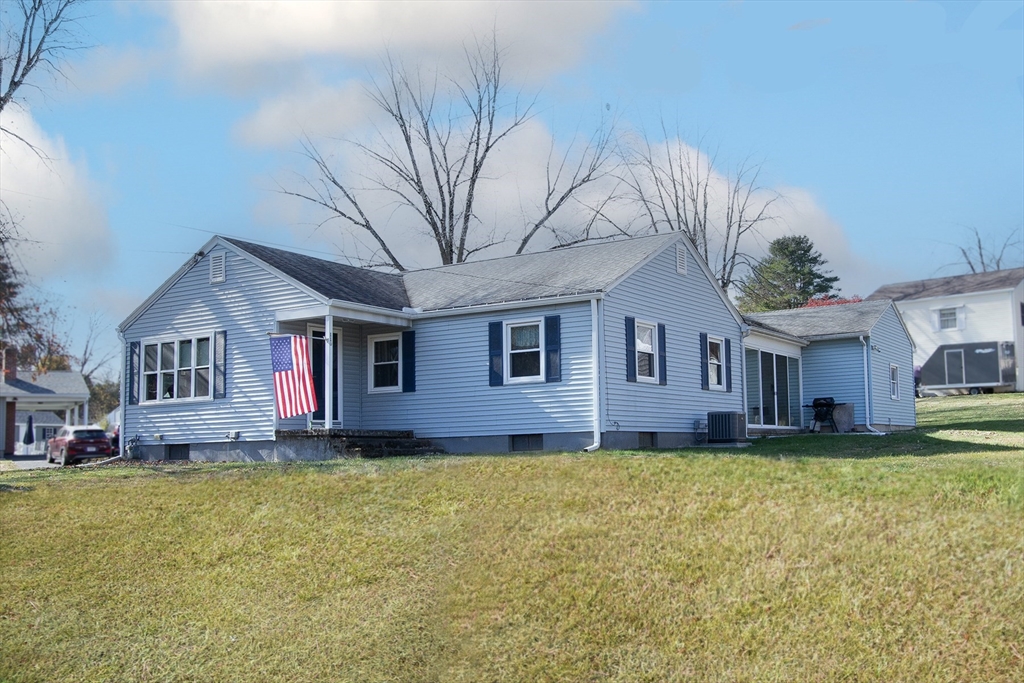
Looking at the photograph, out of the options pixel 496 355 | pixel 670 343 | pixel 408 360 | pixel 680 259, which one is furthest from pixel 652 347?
pixel 408 360

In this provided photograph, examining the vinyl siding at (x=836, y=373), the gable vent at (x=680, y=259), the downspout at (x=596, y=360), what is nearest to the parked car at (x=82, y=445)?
the downspout at (x=596, y=360)

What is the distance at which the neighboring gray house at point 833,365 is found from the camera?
85.5 ft

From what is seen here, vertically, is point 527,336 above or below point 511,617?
above

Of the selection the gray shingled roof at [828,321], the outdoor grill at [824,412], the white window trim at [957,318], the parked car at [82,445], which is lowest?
the parked car at [82,445]

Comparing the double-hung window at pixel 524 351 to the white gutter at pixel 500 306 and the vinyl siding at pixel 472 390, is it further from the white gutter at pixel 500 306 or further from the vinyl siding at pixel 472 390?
the white gutter at pixel 500 306

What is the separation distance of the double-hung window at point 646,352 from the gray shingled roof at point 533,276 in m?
1.34

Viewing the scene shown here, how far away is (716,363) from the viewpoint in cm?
2319

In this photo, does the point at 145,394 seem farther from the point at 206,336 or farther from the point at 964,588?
the point at 964,588

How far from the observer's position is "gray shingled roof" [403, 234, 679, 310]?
19.9 metres

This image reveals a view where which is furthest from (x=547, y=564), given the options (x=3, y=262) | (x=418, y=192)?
(x=418, y=192)

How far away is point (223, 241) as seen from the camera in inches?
864

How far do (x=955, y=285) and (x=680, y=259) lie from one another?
27102 millimetres

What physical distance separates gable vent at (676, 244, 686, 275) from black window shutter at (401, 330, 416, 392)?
5752 millimetres

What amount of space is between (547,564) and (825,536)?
2.64 meters
